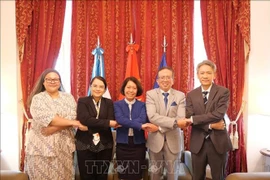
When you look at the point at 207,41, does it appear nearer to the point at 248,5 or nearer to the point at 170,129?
the point at 248,5

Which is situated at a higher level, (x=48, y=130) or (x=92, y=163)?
(x=48, y=130)

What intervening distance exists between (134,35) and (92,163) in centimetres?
195

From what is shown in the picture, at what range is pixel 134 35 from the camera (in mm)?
3600

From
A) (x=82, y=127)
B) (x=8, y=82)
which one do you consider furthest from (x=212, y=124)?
(x=8, y=82)

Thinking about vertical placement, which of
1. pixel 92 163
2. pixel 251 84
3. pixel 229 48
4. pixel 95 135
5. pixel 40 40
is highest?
pixel 40 40

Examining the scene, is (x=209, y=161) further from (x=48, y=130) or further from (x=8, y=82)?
(x=8, y=82)

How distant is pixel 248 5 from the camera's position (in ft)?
11.1

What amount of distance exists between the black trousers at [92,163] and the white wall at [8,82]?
1604mm

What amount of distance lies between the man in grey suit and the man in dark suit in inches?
5.7

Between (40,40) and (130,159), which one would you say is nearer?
(130,159)

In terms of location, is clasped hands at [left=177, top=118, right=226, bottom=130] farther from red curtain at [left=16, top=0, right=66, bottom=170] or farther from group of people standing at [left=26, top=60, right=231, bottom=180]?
red curtain at [left=16, top=0, right=66, bottom=170]

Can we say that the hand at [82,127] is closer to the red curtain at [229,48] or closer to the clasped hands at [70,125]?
the clasped hands at [70,125]

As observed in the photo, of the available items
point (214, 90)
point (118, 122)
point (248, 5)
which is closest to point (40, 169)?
point (118, 122)

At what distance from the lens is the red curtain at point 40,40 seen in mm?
3500
